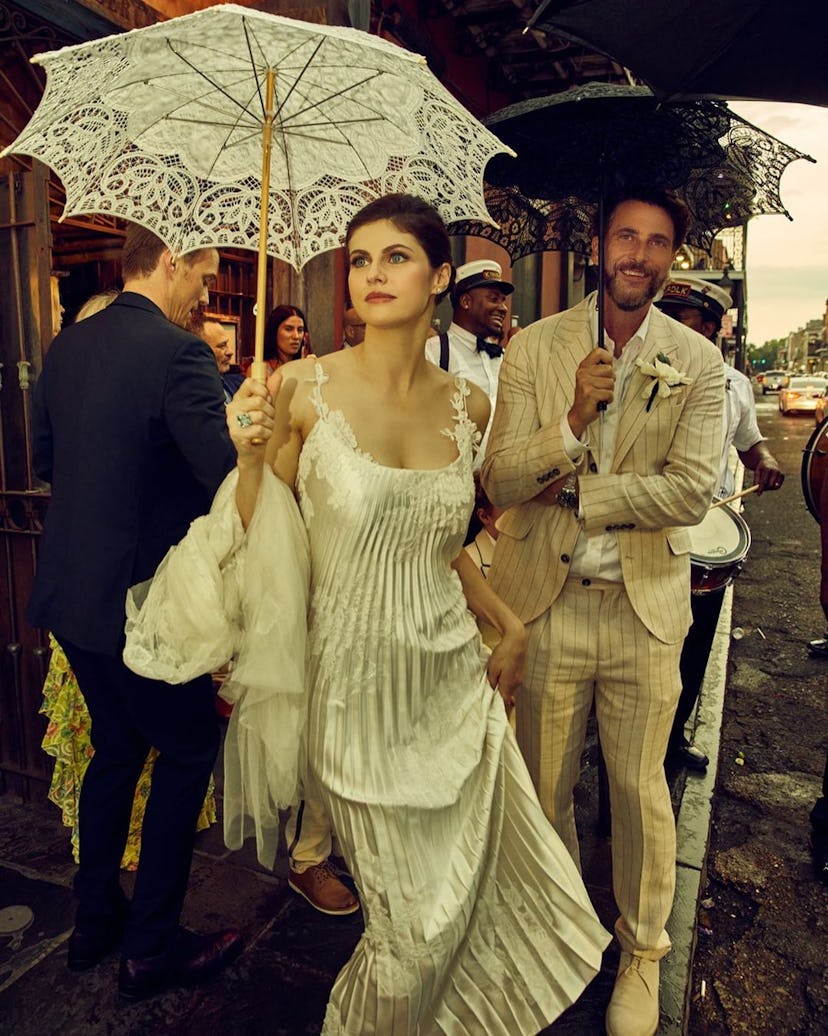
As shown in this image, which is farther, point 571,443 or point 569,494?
point 569,494

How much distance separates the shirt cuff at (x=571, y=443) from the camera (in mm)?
2465

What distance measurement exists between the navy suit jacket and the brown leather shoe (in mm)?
1045

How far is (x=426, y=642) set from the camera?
226 centimetres

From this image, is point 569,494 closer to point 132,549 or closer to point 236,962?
point 132,549

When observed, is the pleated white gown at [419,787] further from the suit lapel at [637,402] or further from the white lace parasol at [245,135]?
the white lace parasol at [245,135]

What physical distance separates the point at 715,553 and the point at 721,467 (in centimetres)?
44

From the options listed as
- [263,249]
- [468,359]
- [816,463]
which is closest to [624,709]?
[263,249]

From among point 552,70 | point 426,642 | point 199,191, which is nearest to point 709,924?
point 426,642

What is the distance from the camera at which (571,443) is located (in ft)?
8.09

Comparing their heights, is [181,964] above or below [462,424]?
below

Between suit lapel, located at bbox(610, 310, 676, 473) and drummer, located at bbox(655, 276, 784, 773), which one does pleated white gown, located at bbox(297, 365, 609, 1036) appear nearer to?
suit lapel, located at bbox(610, 310, 676, 473)

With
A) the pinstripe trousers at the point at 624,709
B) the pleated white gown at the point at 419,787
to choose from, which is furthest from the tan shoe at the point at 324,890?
the pinstripe trousers at the point at 624,709

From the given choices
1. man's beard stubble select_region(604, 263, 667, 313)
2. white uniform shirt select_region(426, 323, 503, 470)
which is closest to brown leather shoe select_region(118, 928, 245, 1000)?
man's beard stubble select_region(604, 263, 667, 313)

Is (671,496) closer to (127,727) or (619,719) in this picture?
(619,719)
